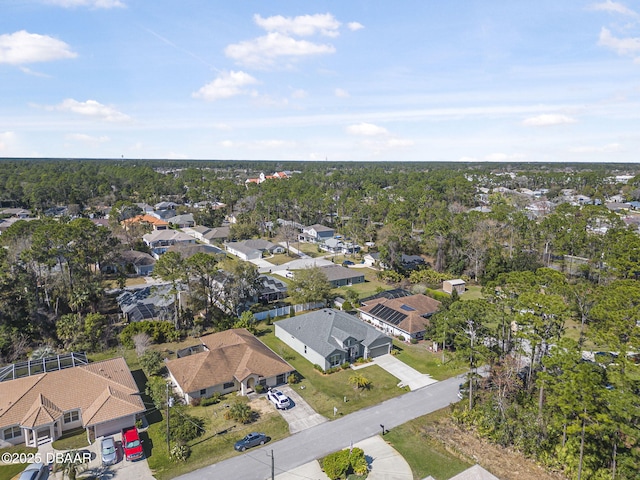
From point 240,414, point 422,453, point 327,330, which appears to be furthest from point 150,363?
point 422,453

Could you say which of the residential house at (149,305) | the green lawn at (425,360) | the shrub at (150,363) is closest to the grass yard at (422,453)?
the green lawn at (425,360)

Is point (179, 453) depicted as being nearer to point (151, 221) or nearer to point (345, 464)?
point (345, 464)

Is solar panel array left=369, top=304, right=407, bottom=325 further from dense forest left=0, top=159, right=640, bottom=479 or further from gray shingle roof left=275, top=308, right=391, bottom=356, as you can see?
gray shingle roof left=275, top=308, right=391, bottom=356

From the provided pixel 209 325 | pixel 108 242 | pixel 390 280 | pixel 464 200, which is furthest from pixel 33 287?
pixel 464 200

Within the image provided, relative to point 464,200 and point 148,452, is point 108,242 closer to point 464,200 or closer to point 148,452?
point 148,452

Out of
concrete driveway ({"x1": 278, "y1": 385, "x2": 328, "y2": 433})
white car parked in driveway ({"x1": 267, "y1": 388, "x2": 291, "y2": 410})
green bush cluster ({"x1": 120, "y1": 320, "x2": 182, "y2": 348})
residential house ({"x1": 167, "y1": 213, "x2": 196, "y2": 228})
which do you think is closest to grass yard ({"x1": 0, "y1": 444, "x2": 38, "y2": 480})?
green bush cluster ({"x1": 120, "y1": 320, "x2": 182, "y2": 348})

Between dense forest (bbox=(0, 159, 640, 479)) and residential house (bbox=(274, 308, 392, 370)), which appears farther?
residential house (bbox=(274, 308, 392, 370))

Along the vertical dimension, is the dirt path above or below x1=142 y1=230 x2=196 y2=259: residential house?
below
